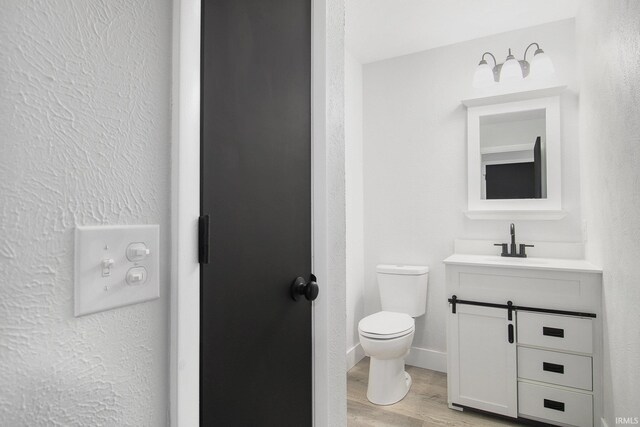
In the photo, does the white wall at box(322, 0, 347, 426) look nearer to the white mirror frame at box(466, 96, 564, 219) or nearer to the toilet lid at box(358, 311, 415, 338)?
the toilet lid at box(358, 311, 415, 338)

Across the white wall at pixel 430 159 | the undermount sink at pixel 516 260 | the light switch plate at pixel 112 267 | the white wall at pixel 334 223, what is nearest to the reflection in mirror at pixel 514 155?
the white wall at pixel 430 159

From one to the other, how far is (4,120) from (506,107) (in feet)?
9.28

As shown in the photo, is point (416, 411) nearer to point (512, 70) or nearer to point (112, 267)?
point (112, 267)

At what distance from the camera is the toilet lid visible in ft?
7.14

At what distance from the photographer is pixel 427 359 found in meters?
2.77

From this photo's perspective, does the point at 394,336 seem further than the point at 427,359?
No

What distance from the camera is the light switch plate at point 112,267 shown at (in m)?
0.47

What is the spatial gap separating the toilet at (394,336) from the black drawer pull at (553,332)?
2.45 ft

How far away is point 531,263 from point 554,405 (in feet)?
2.57

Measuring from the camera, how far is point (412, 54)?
9.50 ft

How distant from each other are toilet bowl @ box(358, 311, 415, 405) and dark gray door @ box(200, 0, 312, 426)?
1.16m

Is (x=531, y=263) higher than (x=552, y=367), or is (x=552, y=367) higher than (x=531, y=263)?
(x=531, y=263)

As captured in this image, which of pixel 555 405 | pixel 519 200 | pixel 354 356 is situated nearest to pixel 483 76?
pixel 519 200

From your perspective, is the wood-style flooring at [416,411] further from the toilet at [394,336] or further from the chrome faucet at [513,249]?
the chrome faucet at [513,249]
